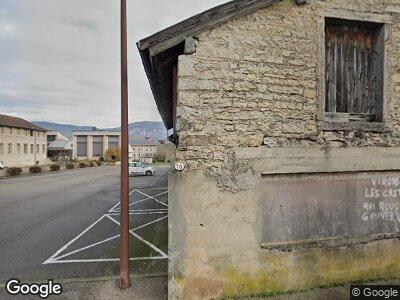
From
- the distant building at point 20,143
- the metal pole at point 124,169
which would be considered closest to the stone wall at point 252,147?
the metal pole at point 124,169

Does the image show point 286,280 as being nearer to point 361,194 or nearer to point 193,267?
point 193,267

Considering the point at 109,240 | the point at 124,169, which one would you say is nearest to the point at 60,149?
the point at 109,240

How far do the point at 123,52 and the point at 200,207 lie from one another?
307cm

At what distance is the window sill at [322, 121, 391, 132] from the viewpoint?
16.8ft

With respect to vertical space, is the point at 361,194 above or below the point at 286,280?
above

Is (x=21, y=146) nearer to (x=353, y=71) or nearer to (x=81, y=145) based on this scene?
(x=81, y=145)

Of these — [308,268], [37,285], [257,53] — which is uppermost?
[257,53]

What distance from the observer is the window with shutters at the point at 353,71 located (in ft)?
17.7

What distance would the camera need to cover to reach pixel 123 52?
17.4 ft

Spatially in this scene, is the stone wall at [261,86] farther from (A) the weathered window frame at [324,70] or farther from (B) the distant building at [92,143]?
(B) the distant building at [92,143]

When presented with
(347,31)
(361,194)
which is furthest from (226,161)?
(347,31)

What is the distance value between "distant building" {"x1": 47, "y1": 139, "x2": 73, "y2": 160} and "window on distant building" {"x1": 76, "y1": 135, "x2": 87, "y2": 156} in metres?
2.21

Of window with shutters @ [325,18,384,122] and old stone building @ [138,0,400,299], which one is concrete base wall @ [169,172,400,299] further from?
window with shutters @ [325,18,384,122]

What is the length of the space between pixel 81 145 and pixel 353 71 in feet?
287
